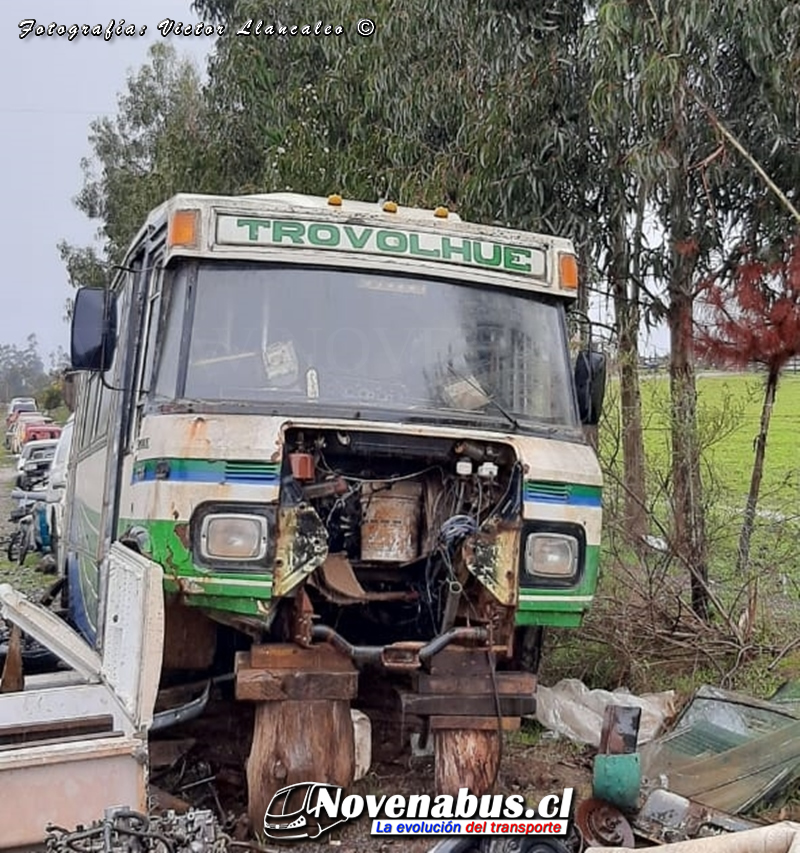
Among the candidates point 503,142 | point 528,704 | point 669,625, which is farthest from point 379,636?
point 503,142

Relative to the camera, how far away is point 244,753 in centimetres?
603

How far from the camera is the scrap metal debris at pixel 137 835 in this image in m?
3.96

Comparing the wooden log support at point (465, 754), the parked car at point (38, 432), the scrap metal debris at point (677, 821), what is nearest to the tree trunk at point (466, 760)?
the wooden log support at point (465, 754)

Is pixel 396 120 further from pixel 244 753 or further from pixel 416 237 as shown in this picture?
pixel 244 753

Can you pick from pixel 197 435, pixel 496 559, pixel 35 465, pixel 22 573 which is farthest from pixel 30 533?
pixel 496 559

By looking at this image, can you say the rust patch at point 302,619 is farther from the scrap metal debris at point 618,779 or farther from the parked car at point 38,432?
the parked car at point 38,432

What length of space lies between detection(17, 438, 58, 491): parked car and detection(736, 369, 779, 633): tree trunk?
12.7 m

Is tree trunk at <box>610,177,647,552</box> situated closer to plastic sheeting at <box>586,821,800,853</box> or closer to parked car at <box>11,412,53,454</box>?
plastic sheeting at <box>586,821,800,853</box>

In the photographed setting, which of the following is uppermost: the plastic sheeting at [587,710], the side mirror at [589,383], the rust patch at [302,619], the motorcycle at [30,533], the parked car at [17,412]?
the parked car at [17,412]

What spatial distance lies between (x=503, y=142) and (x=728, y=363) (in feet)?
9.36

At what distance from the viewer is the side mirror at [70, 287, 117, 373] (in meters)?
6.27

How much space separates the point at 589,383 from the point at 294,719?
259 cm

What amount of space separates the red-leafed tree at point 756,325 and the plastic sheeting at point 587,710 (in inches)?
61.0

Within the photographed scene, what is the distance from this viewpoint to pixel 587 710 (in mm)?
6996
